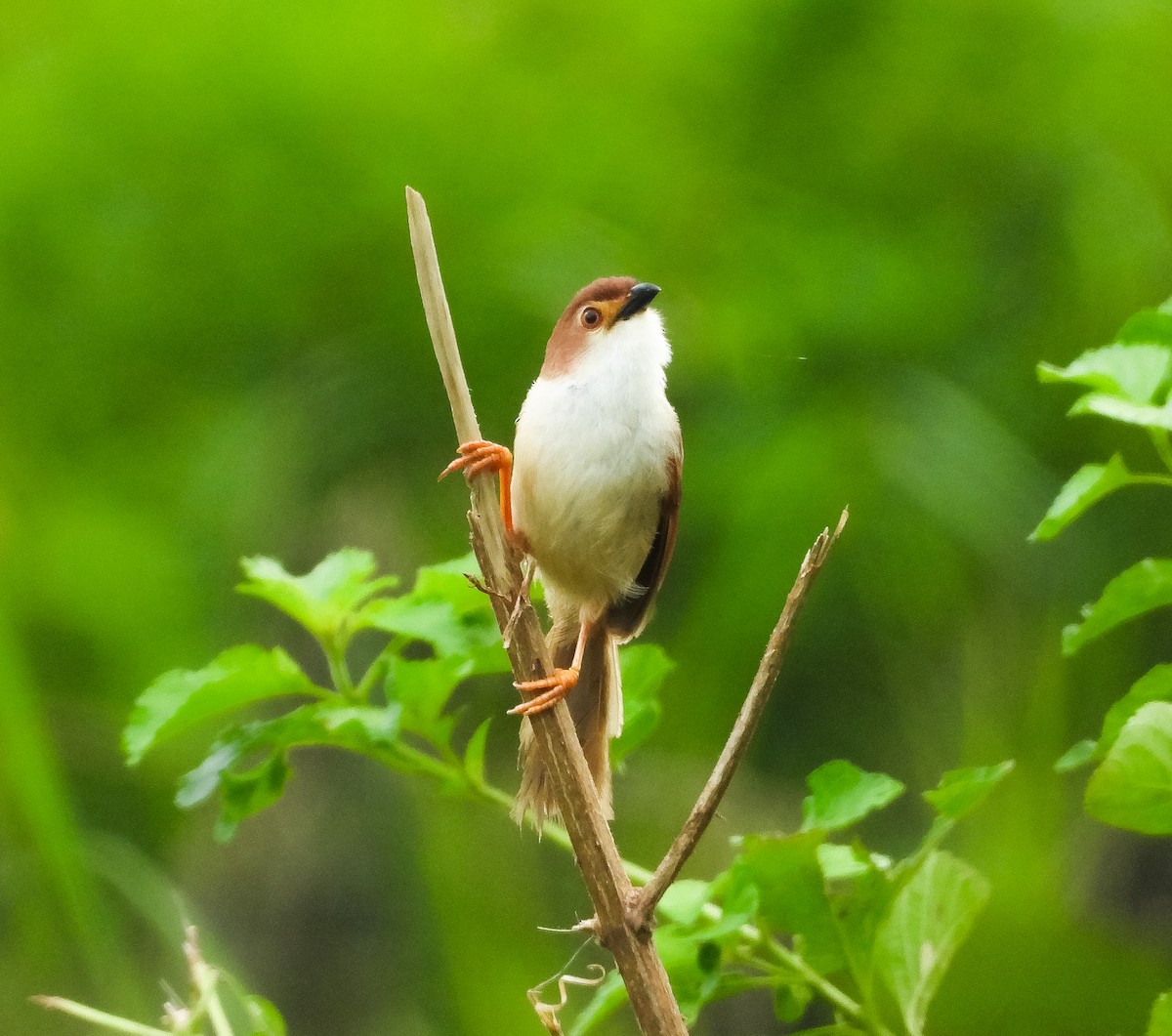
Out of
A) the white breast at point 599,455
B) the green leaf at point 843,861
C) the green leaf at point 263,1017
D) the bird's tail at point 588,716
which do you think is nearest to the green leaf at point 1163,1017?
the green leaf at point 843,861

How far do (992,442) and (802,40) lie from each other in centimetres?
70

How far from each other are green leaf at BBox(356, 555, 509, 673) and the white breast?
0.30m

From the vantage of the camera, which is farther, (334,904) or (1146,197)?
(334,904)

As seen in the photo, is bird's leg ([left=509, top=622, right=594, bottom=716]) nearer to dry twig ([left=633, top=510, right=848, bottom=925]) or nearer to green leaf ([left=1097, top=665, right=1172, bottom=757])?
dry twig ([left=633, top=510, right=848, bottom=925])

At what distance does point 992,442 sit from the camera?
1.87 m

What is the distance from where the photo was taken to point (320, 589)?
1.28 meters

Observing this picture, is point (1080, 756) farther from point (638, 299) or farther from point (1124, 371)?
point (638, 299)

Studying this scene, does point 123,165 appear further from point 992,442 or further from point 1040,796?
point 1040,796

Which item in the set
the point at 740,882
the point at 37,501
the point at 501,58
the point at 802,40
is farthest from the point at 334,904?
the point at 802,40

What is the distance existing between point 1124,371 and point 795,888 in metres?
0.53

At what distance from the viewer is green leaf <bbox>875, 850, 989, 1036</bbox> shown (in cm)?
103

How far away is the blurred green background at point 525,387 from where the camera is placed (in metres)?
1.86

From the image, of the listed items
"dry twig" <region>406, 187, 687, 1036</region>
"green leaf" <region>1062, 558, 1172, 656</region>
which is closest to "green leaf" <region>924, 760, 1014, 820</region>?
"green leaf" <region>1062, 558, 1172, 656</region>

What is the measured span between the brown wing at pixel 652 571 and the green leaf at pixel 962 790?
634 mm
